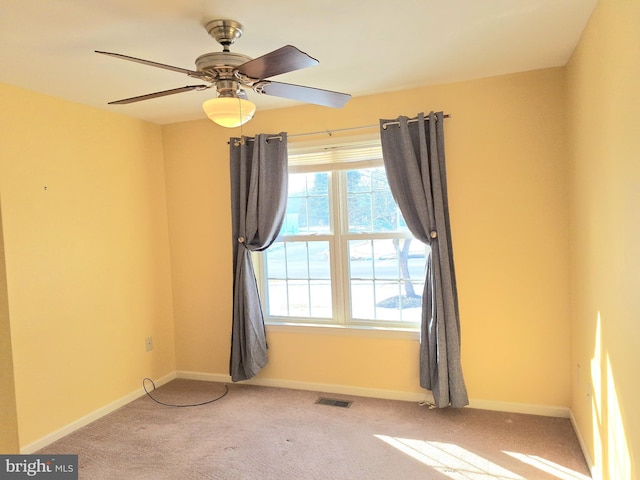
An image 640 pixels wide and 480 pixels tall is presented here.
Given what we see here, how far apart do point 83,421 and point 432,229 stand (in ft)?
9.54

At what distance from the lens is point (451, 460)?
2381 millimetres

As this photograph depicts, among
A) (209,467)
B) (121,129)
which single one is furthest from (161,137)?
(209,467)

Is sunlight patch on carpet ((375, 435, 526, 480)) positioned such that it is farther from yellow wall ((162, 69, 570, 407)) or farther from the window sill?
the window sill

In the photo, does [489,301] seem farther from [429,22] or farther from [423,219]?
[429,22]

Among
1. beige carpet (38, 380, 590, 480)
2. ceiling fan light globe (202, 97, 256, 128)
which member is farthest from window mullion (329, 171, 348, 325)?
ceiling fan light globe (202, 97, 256, 128)

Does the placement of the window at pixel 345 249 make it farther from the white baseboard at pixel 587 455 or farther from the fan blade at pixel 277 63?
the fan blade at pixel 277 63

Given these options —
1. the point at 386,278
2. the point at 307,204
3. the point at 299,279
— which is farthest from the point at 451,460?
the point at 307,204

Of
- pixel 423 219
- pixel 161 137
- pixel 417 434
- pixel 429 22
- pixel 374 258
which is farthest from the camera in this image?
pixel 161 137

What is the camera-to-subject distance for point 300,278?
141 inches

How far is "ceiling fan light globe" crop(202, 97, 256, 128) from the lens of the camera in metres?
1.84

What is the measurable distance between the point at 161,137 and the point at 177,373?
224 centimetres

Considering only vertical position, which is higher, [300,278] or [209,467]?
[300,278]

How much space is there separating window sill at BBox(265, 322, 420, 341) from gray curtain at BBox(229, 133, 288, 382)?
19 cm

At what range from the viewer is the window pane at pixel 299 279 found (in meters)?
3.50
